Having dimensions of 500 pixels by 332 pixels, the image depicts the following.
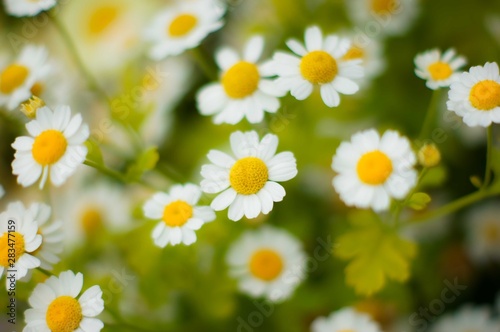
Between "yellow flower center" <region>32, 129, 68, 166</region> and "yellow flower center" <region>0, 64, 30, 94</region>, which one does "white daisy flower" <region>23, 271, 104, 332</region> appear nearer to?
"yellow flower center" <region>32, 129, 68, 166</region>

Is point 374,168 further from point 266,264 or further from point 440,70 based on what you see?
point 266,264

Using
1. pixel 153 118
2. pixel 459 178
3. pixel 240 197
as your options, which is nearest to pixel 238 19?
pixel 153 118

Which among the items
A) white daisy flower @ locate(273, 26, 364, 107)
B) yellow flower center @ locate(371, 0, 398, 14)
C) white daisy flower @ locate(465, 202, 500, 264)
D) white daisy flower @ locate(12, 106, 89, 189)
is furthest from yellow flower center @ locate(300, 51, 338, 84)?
white daisy flower @ locate(465, 202, 500, 264)

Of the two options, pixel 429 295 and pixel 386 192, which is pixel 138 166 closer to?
pixel 386 192

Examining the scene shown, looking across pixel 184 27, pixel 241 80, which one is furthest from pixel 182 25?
pixel 241 80

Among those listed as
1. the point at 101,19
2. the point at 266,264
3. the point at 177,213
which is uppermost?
the point at 101,19
